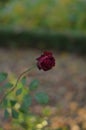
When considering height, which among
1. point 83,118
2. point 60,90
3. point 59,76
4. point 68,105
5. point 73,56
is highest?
point 73,56

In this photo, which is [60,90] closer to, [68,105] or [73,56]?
[68,105]

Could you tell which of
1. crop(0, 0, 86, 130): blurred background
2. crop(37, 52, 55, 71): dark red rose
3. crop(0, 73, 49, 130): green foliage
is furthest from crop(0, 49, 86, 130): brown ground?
crop(37, 52, 55, 71): dark red rose

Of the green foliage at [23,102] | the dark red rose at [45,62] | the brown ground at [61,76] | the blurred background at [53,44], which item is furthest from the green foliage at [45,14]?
the dark red rose at [45,62]

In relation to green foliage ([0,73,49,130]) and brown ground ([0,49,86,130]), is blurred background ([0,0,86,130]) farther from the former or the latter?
green foliage ([0,73,49,130])

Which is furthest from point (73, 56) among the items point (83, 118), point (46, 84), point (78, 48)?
point (83, 118)

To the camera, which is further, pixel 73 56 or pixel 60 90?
pixel 73 56

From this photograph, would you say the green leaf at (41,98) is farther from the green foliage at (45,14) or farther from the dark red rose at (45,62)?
the green foliage at (45,14)

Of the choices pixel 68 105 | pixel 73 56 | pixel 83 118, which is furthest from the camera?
pixel 73 56
